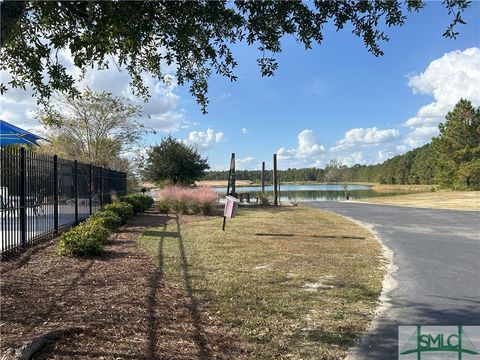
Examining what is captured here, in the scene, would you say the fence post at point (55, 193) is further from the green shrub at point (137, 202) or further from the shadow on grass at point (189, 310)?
the green shrub at point (137, 202)

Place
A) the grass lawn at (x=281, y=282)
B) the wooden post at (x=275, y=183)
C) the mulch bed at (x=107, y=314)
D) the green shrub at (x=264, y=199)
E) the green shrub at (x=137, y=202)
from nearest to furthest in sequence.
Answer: the mulch bed at (x=107, y=314), the grass lawn at (x=281, y=282), the green shrub at (x=137, y=202), the green shrub at (x=264, y=199), the wooden post at (x=275, y=183)

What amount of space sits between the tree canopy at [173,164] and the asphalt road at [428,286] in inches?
659

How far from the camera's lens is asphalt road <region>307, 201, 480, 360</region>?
4.57 metres

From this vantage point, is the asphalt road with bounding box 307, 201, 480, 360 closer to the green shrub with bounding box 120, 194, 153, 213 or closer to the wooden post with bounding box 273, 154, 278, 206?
the green shrub with bounding box 120, 194, 153, 213

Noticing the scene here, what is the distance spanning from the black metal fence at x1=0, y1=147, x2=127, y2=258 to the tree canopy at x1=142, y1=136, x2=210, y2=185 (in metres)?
13.7

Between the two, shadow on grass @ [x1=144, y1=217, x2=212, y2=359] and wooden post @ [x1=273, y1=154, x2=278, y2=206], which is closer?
shadow on grass @ [x1=144, y1=217, x2=212, y2=359]

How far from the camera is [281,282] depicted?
6578mm

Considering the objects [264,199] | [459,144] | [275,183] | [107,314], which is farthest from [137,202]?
[459,144]

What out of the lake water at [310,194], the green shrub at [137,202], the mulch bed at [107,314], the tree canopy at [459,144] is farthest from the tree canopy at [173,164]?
the tree canopy at [459,144]

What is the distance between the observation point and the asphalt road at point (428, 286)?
4.57 metres

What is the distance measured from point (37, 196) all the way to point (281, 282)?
213 inches

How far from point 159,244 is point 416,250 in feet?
18.7

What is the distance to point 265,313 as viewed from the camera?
5.05 m

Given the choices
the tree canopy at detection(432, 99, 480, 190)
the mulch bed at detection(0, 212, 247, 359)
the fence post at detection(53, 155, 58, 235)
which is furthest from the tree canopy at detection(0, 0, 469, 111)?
the tree canopy at detection(432, 99, 480, 190)
